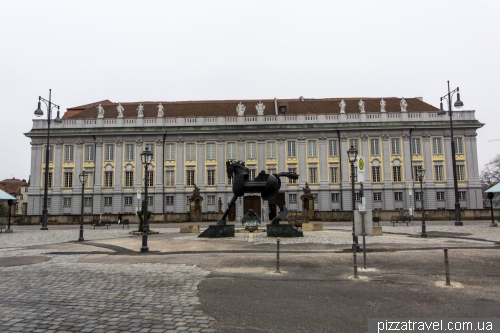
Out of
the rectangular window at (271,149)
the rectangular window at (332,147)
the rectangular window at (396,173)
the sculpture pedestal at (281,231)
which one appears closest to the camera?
the sculpture pedestal at (281,231)

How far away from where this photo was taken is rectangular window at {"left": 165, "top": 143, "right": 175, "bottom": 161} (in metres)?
53.9

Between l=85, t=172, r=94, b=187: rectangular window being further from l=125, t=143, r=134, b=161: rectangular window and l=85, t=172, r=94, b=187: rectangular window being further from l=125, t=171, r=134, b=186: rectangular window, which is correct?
l=125, t=143, r=134, b=161: rectangular window

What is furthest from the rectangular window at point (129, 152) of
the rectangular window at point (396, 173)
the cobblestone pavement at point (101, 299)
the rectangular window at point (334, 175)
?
the cobblestone pavement at point (101, 299)

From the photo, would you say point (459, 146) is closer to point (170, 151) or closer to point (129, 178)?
point (170, 151)

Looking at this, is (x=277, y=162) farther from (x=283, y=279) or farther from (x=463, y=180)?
(x=283, y=279)

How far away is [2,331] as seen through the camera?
5.56 metres

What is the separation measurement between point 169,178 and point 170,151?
3876mm

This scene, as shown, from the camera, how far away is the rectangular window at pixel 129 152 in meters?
53.8

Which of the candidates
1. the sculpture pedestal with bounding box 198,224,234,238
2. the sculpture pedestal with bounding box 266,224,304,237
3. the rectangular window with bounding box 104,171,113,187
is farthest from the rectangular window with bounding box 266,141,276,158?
the sculpture pedestal with bounding box 266,224,304,237

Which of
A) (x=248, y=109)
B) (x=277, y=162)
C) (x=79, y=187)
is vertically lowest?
(x=79, y=187)

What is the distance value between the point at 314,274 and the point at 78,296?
18.5ft

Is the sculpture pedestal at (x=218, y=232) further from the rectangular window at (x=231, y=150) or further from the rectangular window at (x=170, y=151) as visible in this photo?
the rectangular window at (x=170, y=151)

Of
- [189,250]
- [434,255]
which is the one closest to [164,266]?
[189,250]

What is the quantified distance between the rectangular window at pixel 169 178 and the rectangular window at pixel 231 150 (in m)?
8.31
